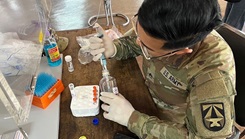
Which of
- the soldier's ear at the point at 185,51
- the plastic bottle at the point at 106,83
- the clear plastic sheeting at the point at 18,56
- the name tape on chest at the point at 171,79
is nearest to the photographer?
the clear plastic sheeting at the point at 18,56

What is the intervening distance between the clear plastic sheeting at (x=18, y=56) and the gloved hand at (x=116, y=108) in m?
0.27

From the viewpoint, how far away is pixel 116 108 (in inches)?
33.6

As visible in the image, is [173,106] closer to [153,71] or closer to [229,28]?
[153,71]

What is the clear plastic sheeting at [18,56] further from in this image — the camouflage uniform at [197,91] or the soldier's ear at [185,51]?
the soldier's ear at [185,51]

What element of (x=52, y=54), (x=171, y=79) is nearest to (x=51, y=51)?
(x=52, y=54)

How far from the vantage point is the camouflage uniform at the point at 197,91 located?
2.35 feet

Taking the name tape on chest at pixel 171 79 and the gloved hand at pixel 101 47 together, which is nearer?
the name tape on chest at pixel 171 79

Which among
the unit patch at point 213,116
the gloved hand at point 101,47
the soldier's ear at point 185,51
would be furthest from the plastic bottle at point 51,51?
the unit patch at point 213,116

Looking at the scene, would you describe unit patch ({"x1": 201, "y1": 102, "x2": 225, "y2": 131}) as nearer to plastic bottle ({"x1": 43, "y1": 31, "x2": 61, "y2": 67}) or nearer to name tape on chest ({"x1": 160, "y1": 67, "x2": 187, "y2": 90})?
name tape on chest ({"x1": 160, "y1": 67, "x2": 187, "y2": 90})

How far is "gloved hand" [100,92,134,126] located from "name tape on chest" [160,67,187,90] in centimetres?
19

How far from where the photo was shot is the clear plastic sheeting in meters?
0.65

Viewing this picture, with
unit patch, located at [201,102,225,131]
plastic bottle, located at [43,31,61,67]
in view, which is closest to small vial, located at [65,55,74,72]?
plastic bottle, located at [43,31,61,67]

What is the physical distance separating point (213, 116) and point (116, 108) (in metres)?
0.33

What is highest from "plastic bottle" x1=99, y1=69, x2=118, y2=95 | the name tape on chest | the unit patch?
the unit patch
